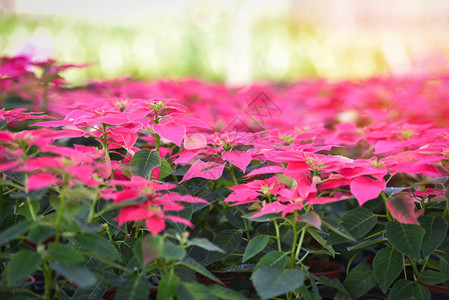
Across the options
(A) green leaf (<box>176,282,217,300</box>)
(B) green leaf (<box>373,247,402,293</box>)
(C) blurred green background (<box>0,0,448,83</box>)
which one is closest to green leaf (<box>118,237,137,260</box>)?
(A) green leaf (<box>176,282,217,300</box>)

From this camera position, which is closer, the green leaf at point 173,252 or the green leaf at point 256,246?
the green leaf at point 173,252

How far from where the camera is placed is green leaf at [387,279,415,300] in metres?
1.06

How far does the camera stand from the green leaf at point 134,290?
0.84m

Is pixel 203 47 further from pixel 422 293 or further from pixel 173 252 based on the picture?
pixel 173 252

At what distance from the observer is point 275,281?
868 millimetres

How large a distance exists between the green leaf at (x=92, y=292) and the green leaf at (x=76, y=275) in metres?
0.21

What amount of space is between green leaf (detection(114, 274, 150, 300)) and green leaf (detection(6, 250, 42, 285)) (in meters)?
0.15

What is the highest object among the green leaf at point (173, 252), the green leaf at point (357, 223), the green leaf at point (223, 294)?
the green leaf at point (173, 252)

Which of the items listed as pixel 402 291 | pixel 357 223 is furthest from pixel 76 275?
pixel 402 291

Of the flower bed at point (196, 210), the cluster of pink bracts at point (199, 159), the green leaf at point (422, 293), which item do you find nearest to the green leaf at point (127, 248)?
the flower bed at point (196, 210)

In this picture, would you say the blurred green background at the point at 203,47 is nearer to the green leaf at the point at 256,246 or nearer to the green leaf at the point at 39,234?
the green leaf at the point at 256,246

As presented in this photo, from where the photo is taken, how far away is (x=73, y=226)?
882 millimetres

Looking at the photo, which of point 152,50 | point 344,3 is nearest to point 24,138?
point 152,50

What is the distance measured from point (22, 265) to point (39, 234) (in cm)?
6
